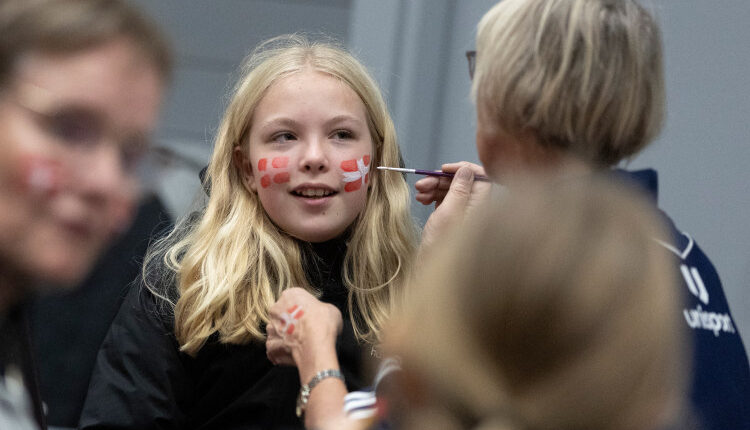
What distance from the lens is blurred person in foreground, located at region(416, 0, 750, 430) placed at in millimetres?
1328

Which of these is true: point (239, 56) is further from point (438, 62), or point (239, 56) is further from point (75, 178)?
point (75, 178)

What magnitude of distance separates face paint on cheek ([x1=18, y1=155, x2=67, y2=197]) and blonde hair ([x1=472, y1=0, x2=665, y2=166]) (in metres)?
0.73

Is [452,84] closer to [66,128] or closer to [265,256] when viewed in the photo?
[265,256]

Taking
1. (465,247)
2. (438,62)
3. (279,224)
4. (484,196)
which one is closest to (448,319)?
(465,247)

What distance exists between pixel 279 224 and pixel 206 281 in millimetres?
205

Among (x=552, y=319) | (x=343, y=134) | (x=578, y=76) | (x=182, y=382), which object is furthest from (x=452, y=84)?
(x=552, y=319)

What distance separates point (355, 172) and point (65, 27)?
3.80 feet

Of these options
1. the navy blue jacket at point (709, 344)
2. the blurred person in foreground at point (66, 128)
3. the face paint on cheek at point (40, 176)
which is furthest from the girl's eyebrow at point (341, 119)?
the face paint on cheek at point (40, 176)

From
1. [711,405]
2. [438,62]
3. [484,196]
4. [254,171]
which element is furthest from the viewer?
[438,62]

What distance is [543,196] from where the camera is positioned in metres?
0.96

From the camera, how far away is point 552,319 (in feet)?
2.98

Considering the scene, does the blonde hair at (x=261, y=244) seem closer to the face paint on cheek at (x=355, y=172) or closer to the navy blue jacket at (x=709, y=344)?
the face paint on cheek at (x=355, y=172)

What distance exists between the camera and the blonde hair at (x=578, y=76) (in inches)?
53.1

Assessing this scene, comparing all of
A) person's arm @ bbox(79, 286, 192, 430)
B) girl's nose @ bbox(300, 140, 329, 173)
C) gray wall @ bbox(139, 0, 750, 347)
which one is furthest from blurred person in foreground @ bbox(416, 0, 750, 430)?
gray wall @ bbox(139, 0, 750, 347)
